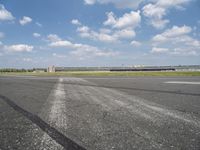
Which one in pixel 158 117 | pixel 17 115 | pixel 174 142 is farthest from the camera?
pixel 17 115

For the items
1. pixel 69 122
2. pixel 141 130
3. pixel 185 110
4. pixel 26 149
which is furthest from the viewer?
pixel 185 110

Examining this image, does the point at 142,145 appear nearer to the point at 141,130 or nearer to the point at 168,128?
the point at 141,130

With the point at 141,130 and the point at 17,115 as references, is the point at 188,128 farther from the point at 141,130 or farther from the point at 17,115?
the point at 17,115

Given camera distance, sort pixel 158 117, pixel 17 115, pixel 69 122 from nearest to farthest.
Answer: pixel 69 122 → pixel 158 117 → pixel 17 115

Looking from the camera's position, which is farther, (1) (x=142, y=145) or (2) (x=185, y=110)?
(2) (x=185, y=110)

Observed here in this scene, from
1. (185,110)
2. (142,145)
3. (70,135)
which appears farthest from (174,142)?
(185,110)

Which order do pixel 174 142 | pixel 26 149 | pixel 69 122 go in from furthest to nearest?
pixel 69 122
pixel 174 142
pixel 26 149

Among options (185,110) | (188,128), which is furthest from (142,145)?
(185,110)

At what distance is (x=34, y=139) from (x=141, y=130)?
2.24 metres

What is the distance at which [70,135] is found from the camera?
4.00 m

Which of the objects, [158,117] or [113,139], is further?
[158,117]

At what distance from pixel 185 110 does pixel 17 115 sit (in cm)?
534

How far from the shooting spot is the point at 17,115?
5949 millimetres

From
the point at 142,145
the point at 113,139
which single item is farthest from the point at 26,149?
the point at 142,145
